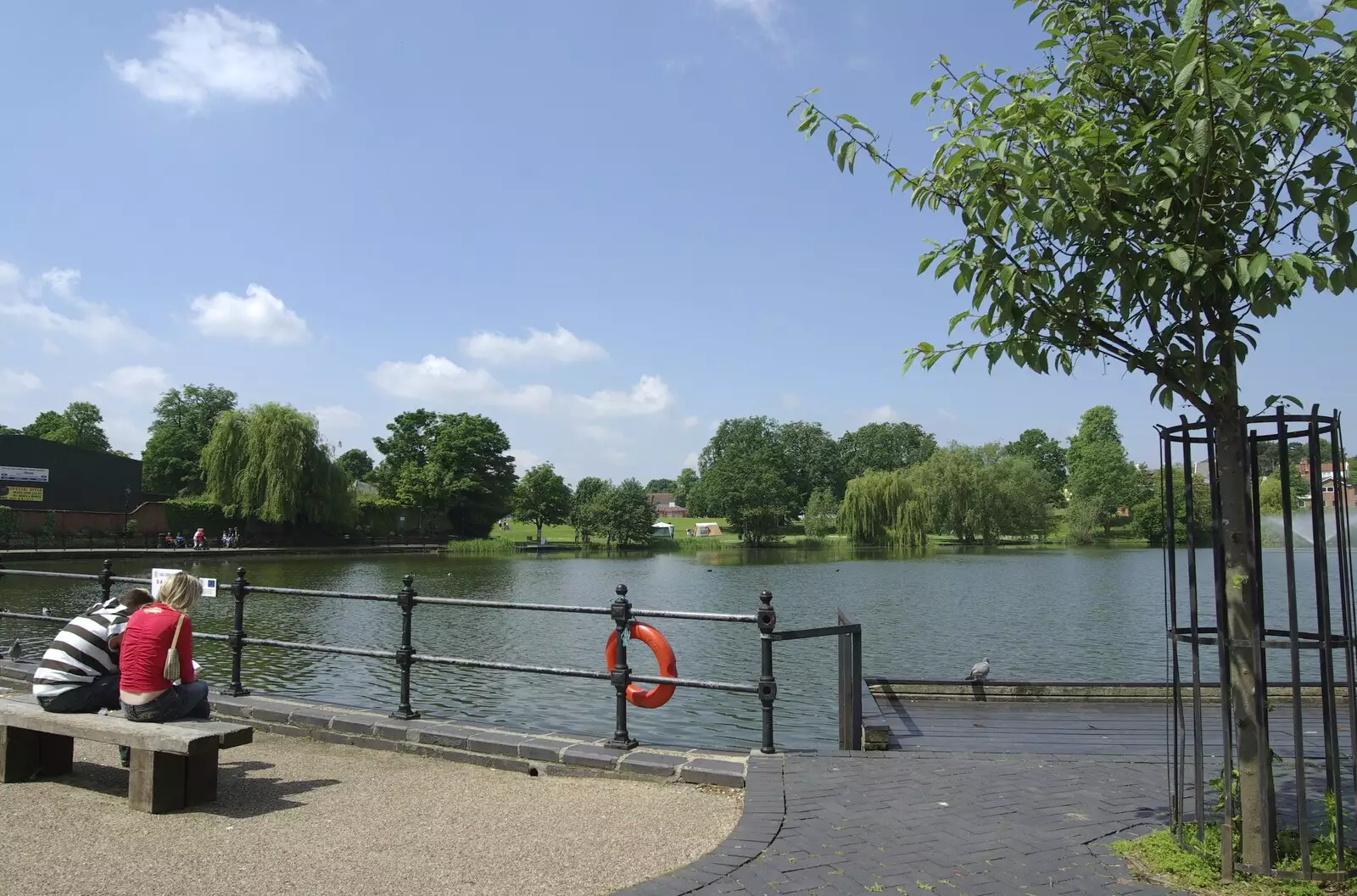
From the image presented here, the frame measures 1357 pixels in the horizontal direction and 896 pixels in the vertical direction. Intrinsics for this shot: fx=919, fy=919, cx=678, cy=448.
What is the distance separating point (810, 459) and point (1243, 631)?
310ft

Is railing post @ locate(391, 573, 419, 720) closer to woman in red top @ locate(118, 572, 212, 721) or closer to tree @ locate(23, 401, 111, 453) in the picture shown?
woman in red top @ locate(118, 572, 212, 721)

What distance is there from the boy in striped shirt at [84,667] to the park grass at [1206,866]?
16.6ft

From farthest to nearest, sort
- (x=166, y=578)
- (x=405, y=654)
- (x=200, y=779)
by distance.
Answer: (x=405, y=654) → (x=166, y=578) → (x=200, y=779)

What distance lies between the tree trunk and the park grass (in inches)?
4.0

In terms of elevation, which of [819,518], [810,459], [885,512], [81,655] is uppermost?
[810,459]

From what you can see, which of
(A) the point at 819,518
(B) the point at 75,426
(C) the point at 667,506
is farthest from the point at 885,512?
(C) the point at 667,506

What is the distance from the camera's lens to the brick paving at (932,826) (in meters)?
3.51

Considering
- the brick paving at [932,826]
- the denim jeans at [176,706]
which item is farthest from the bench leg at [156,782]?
the brick paving at [932,826]

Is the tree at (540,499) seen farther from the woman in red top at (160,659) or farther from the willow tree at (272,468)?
the woman in red top at (160,659)

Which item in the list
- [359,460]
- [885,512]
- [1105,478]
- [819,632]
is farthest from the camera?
[359,460]

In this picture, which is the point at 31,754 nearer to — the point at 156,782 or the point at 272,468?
the point at 156,782

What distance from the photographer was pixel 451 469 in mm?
65750

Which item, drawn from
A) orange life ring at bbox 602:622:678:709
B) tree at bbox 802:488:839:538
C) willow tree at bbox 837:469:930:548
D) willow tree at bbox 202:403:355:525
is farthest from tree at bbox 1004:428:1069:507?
orange life ring at bbox 602:622:678:709

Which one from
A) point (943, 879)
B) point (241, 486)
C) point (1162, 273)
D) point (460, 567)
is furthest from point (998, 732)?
point (241, 486)
